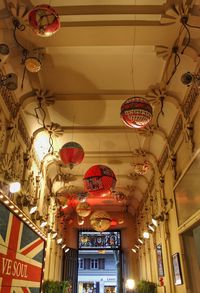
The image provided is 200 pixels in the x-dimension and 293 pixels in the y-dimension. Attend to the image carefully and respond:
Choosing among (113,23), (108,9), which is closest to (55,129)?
(113,23)

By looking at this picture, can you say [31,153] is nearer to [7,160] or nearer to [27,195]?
[27,195]

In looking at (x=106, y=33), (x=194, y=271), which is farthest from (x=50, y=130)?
(x=194, y=271)

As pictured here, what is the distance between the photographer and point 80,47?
3770 millimetres

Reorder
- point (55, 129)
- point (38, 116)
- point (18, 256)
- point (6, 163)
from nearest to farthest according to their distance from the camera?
1. point (6, 163)
2. point (18, 256)
3. point (38, 116)
4. point (55, 129)

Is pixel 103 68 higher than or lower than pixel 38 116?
higher

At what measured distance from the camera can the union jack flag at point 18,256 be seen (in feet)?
12.2

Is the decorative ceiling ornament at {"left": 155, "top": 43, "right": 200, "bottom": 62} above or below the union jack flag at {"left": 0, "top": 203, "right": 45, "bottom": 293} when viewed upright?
above

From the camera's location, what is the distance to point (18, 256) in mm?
4348

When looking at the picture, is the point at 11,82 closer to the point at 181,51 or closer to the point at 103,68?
the point at 103,68

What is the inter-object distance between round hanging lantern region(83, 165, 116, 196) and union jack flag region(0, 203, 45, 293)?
3.92 ft

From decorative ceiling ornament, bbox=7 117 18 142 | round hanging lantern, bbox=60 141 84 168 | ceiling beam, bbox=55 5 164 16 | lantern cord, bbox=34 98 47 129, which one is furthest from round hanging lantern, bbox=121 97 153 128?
lantern cord, bbox=34 98 47 129

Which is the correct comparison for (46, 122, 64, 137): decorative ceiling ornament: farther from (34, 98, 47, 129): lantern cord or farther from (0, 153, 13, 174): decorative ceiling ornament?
(0, 153, 13, 174): decorative ceiling ornament

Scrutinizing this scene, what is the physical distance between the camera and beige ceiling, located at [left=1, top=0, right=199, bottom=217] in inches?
128

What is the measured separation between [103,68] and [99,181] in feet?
5.47
